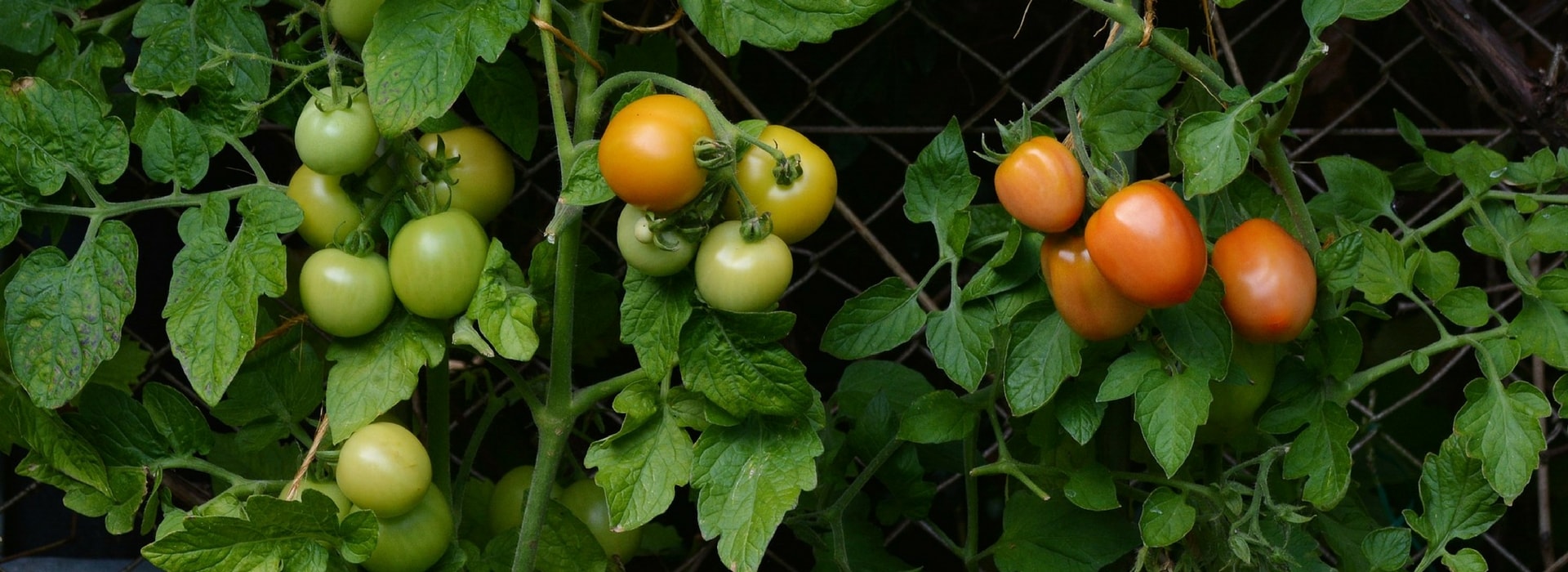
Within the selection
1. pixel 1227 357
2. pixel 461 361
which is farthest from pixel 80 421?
pixel 1227 357

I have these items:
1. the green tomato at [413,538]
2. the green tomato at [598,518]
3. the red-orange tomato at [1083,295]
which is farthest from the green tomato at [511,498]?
the red-orange tomato at [1083,295]

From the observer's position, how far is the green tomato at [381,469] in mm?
778

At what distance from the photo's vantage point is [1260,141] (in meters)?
0.81

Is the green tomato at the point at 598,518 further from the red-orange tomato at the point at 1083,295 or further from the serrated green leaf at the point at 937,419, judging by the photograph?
the red-orange tomato at the point at 1083,295

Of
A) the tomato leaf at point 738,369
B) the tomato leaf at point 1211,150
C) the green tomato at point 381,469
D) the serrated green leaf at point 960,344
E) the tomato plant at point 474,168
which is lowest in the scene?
the green tomato at point 381,469

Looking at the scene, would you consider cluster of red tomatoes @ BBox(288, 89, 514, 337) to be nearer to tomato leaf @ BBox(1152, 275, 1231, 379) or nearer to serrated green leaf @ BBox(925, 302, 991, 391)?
serrated green leaf @ BBox(925, 302, 991, 391)

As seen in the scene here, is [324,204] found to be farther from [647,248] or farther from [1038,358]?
[1038,358]

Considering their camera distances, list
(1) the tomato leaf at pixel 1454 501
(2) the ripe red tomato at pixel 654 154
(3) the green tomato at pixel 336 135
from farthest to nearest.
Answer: (1) the tomato leaf at pixel 1454 501
(3) the green tomato at pixel 336 135
(2) the ripe red tomato at pixel 654 154

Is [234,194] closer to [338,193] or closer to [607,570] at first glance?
[338,193]

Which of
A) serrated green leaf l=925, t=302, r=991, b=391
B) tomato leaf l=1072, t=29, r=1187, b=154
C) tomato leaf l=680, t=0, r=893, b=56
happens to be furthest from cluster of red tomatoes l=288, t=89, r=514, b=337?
Result: tomato leaf l=1072, t=29, r=1187, b=154

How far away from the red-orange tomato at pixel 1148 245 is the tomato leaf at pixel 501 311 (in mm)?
347

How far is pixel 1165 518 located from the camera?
0.82 metres

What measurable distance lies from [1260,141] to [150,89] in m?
0.76

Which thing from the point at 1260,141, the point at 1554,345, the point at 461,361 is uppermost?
the point at 1260,141
